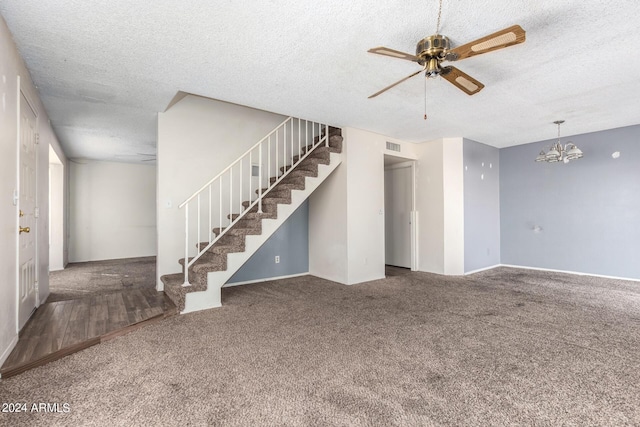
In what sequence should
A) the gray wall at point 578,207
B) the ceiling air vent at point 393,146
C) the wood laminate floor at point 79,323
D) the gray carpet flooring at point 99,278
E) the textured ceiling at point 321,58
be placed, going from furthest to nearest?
the ceiling air vent at point 393,146 → the gray wall at point 578,207 → the gray carpet flooring at point 99,278 → the wood laminate floor at point 79,323 → the textured ceiling at point 321,58

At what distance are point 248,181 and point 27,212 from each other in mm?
2705

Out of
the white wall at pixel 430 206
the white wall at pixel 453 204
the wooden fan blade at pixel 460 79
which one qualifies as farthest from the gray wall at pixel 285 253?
the wooden fan blade at pixel 460 79

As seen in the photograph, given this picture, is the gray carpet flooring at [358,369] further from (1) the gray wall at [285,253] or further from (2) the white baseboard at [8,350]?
(1) the gray wall at [285,253]

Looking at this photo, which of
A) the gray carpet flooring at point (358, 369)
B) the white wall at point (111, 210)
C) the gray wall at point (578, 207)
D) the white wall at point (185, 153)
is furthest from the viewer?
the white wall at point (111, 210)

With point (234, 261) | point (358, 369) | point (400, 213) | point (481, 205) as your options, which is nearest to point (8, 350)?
point (234, 261)

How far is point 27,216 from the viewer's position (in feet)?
10.2

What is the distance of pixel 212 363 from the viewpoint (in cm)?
236

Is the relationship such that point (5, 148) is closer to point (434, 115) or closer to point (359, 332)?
point (359, 332)

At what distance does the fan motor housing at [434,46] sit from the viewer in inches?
87.0

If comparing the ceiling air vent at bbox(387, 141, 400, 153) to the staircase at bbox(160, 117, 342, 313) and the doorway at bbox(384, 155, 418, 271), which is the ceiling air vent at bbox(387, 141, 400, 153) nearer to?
the doorway at bbox(384, 155, 418, 271)

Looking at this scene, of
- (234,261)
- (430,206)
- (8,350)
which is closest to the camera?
(8,350)

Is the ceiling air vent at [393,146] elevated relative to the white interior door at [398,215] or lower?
elevated

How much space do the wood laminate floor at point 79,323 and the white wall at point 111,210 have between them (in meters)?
4.61

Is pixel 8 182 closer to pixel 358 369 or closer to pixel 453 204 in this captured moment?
pixel 358 369
